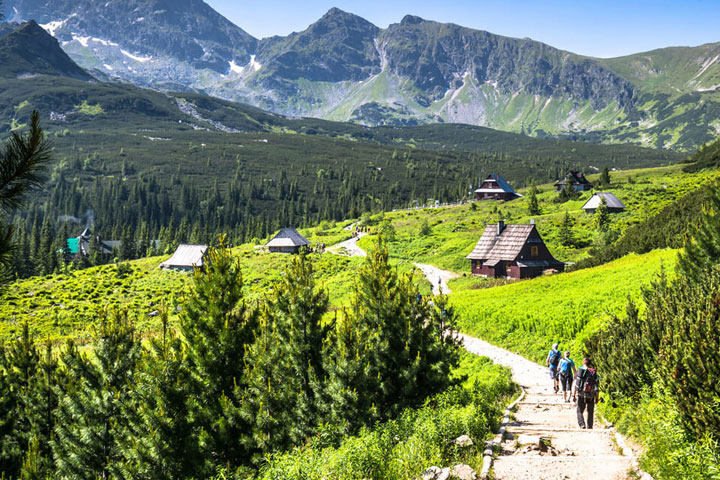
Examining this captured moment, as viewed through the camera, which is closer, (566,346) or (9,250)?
(9,250)

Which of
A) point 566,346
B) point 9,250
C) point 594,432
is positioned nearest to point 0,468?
point 9,250

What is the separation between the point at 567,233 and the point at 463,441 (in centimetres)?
6722

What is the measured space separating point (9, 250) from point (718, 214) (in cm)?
2855

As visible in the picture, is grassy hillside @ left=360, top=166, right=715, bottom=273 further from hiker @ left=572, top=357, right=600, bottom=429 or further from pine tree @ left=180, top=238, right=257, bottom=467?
hiker @ left=572, top=357, right=600, bottom=429

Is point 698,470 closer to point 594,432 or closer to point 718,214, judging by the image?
point 594,432

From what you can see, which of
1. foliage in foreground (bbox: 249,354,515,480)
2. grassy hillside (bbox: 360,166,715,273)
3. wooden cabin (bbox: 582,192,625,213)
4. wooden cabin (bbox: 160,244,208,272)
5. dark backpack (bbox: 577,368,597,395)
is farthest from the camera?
wooden cabin (bbox: 160,244,208,272)

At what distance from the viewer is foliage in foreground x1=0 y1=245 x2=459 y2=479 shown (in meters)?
17.0

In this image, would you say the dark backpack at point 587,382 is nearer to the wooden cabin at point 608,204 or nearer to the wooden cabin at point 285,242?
the wooden cabin at point 608,204

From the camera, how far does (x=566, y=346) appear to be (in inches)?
1113

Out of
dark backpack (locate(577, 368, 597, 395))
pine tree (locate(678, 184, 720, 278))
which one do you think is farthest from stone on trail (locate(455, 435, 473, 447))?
pine tree (locate(678, 184, 720, 278))

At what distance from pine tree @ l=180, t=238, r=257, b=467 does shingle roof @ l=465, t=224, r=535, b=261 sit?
45.9 meters

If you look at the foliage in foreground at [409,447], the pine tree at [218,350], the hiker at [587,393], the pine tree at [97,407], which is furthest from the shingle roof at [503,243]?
the pine tree at [97,407]

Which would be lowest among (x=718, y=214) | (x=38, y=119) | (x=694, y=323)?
(x=694, y=323)

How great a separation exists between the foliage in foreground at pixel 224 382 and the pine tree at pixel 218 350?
0.05 m
